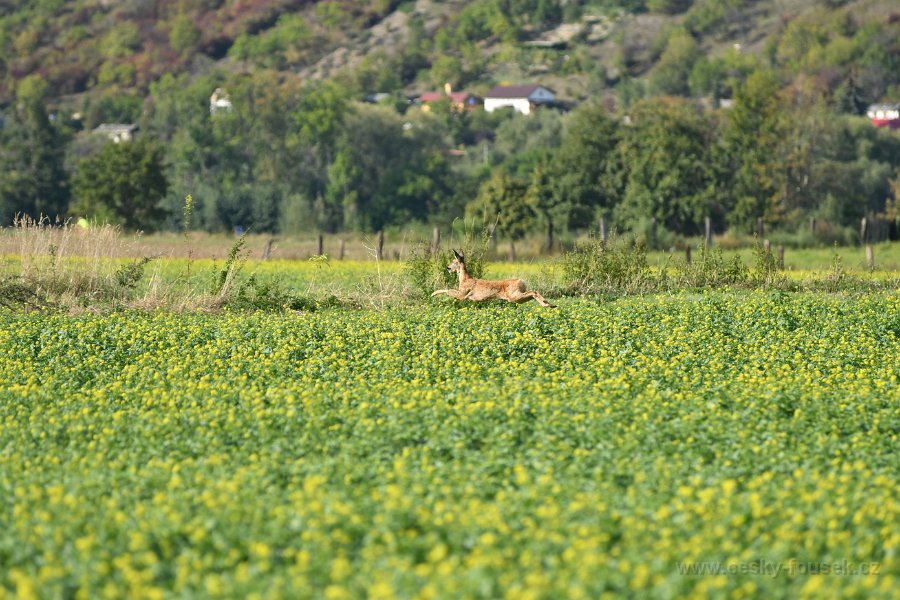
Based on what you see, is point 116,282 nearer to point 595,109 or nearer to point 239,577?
point 239,577

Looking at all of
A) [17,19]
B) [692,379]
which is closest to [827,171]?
[692,379]

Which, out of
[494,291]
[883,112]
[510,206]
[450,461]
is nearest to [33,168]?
[510,206]

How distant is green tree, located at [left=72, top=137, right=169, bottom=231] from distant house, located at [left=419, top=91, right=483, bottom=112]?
7778 centimetres

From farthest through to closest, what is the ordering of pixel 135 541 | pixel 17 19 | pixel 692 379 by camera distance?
pixel 17 19, pixel 692 379, pixel 135 541

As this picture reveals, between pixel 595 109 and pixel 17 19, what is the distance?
446 feet

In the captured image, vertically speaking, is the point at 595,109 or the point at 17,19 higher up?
the point at 17,19

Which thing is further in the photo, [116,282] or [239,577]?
[116,282]

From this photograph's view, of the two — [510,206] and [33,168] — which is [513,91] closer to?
[33,168]

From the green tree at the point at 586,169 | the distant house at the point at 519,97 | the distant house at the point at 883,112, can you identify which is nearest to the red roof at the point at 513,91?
the distant house at the point at 519,97

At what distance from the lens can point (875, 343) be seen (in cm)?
1731

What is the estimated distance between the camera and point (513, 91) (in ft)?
479

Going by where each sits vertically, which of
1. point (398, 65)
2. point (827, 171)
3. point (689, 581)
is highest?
point (398, 65)

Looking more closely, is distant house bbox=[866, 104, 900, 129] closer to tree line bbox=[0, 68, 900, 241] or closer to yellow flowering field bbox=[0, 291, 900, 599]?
tree line bbox=[0, 68, 900, 241]

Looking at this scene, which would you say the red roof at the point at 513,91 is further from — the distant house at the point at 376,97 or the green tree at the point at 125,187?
the green tree at the point at 125,187
